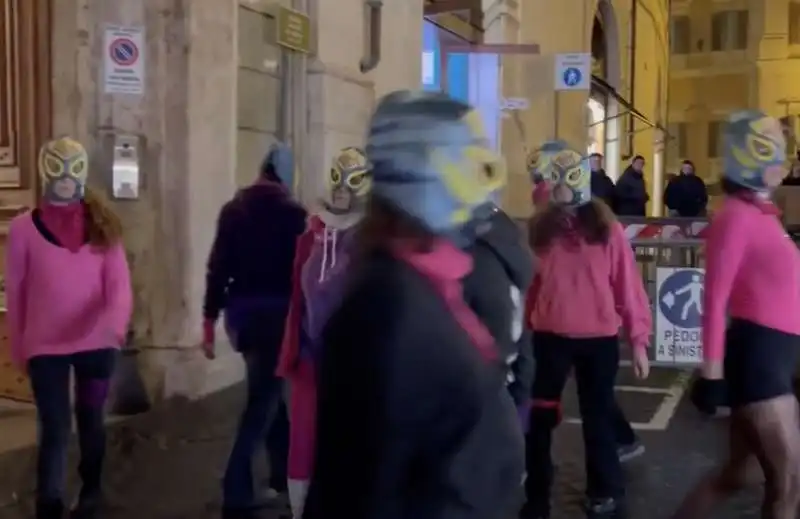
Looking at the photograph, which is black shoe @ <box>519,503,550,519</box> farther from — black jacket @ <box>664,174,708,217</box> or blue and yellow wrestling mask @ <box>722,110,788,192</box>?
black jacket @ <box>664,174,708,217</box>

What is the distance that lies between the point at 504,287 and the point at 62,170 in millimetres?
2830

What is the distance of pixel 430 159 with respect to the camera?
7.61ft

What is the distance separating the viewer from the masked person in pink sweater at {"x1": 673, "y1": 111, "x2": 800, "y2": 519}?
428 centimetres

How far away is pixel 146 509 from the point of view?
596 cm

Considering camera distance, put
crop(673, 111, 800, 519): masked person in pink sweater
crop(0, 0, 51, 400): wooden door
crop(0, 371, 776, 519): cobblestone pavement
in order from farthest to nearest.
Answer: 1. crop(0, 0, 51, 400): wooden door
2. crop(0, 371, 776, 519): cobblestone pavement
3. crop(673, 111, 800, 519): masked person in pink sweater

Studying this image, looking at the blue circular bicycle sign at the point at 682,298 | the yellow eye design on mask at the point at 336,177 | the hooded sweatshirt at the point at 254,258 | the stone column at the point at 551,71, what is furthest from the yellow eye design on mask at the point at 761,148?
the stone column at the point at 551,71

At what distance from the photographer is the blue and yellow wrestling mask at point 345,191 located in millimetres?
4984

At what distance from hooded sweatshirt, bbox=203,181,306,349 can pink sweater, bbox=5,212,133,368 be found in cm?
54

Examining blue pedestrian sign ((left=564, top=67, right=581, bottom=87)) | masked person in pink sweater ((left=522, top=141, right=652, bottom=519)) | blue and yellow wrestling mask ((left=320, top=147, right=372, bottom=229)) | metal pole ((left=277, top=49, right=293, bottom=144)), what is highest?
blue pedestrian sign ((left=564, top=67, right=581, bottom=87))

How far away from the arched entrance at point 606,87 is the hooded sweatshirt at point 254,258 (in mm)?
22624

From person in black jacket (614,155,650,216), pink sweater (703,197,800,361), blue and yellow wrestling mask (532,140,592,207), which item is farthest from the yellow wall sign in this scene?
person in black jacket (614,155,650,216)

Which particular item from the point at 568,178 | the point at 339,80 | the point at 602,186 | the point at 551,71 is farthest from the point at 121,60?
the point at 551,71

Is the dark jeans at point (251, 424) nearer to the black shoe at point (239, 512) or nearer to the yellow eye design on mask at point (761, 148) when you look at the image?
the black shoe at point (239, 512)

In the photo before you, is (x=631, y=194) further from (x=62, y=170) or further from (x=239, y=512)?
(x=62, y=170)
